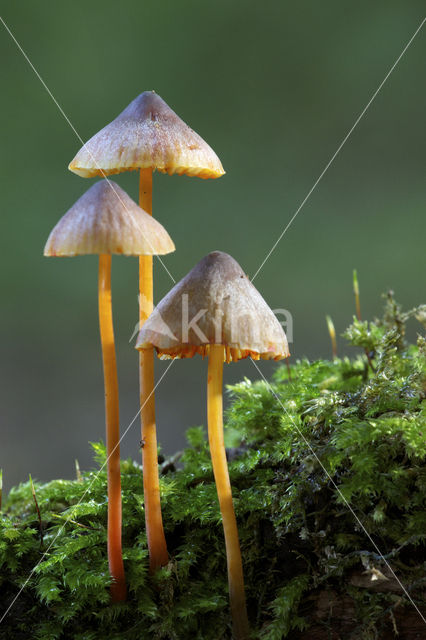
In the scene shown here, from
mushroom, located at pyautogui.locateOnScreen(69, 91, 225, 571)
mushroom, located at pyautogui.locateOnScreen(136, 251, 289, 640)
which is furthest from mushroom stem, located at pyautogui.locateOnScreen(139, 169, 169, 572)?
mushroom, located at pyautogui.locateOnScreen(136, 251, 289, 640)

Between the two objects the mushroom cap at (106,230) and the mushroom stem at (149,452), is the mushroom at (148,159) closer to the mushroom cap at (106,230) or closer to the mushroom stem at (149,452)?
the mushroom stem at (149,452)

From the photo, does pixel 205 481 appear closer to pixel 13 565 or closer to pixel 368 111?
pixel 13 565

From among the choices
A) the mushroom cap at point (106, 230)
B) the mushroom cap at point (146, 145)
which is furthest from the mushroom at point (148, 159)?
the mushroom cap at point (106, 230)

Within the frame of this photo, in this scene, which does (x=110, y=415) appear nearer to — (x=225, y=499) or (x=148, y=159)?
(x=225, y=499)

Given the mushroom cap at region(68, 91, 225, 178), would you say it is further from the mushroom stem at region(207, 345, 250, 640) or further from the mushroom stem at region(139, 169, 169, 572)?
the mushroom stem at region(207, 345, 250, 640)

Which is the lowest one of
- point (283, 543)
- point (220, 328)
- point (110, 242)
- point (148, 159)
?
point (283, 543)

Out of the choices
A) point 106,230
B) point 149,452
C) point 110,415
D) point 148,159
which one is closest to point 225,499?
point 149,452
